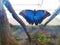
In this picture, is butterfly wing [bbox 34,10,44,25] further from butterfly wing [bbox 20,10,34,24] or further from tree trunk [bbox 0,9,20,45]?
tree trunk [bbox 0,9,20,45]

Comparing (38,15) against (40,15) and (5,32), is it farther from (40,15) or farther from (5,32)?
(5,32)

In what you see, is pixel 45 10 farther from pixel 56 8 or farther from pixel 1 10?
pixel 1 10

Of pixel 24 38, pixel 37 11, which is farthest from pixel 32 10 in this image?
pixel 24 38

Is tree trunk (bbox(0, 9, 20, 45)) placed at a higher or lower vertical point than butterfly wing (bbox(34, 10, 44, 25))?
lower

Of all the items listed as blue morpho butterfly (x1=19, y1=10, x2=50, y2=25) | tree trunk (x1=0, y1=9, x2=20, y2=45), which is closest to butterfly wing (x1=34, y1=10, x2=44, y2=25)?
blue morpho butterfly (x1=19, y1=10, x2=50, y2=25)

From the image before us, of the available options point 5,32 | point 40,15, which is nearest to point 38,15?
point 40,15

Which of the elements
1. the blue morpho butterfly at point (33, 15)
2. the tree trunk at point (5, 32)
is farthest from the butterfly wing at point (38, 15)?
the tree trunk at point (5, 32)
